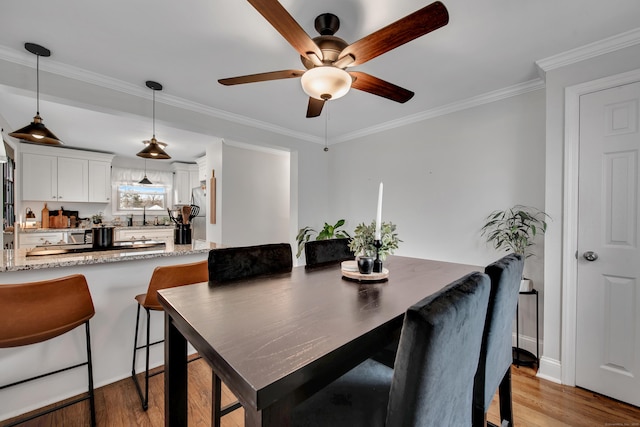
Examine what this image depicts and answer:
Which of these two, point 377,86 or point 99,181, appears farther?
point 99,181

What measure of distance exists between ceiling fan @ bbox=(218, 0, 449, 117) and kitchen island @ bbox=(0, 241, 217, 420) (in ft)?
4.89

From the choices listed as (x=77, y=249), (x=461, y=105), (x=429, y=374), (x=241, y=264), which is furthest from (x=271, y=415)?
(x=461, y=105)

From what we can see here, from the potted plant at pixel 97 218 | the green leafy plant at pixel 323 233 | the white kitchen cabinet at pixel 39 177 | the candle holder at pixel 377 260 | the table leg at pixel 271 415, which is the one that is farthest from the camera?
the potted plant at pixel 97 218

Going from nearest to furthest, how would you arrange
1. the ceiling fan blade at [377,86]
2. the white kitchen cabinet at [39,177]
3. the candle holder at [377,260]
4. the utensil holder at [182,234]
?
the candle holder at [377,260]
the ceiling fan blade at [377,86]
the utensil holder at [182,234]
the white kitchen cabinet at [39,177]

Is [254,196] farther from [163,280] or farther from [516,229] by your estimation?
[516,229]

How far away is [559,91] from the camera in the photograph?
79.6 inches

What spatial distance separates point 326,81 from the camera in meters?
1.45

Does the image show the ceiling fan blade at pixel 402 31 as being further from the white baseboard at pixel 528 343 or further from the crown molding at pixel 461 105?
the white baseboard at pixel 528 343

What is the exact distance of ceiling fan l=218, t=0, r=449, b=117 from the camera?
44.7 inches

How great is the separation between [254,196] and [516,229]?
3.46 metres

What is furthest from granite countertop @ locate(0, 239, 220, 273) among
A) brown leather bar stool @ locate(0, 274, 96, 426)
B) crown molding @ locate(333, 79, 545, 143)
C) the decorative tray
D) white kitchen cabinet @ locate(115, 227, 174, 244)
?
white kitchen cabinet @ locate(115, 227, 174, 244)

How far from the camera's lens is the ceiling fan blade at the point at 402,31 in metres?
1.11

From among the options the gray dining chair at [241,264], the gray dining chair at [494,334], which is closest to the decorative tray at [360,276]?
the gray dining chair at [241,264]

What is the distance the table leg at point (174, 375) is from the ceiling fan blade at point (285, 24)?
1266 millimetres
